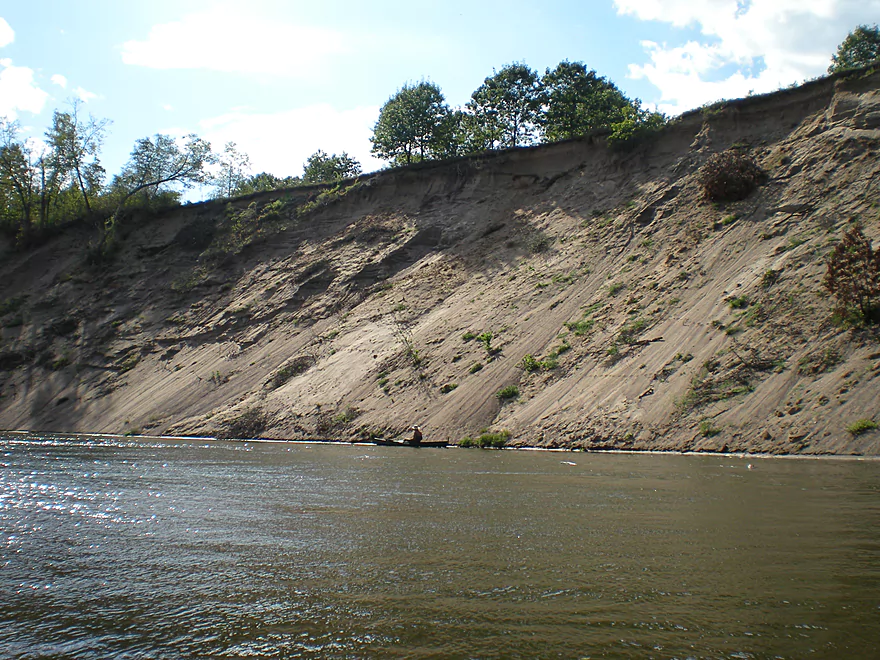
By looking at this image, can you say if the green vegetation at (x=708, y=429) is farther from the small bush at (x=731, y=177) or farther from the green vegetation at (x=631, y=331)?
the small bush at (x=731, y=177)

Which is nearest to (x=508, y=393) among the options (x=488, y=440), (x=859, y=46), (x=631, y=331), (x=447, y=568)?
(x=488, y=440)

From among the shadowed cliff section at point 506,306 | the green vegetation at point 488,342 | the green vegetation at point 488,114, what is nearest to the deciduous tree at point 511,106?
the green vegetation at point 488,114

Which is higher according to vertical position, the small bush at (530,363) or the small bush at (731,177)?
the small bush at (731,177)

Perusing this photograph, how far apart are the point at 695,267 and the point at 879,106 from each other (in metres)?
9.18

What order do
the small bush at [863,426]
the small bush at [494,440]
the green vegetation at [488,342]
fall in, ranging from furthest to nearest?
the green vegetation at [488,342] < the small bush at [494,440] < the small bush at [863,426]

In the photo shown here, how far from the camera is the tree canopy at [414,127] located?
45.4 meters

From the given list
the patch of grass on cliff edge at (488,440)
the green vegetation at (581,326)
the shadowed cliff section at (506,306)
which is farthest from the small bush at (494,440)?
the green vegetation at (581,326)

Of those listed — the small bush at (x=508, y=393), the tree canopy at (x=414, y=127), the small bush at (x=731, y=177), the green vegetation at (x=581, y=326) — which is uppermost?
the tree canopy at (x=414, y=127)

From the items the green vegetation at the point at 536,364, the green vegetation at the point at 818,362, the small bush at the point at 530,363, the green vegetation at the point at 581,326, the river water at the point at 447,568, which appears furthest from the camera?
the green vegetation at the point at 581,326

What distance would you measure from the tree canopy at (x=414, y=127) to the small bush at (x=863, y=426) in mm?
34680

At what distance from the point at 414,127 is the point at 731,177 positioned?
25.3m

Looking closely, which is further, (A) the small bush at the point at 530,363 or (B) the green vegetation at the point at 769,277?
(A) the small bush at the point at 530,363

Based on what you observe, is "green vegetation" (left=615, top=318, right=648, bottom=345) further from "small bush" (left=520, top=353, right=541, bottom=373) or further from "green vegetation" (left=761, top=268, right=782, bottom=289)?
"green vegetation" (left=761, top=268, right=782, bottom=289)

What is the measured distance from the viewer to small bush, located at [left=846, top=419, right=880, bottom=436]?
14.0 m
